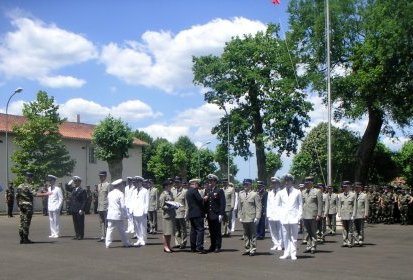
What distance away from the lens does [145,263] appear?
1310 cm

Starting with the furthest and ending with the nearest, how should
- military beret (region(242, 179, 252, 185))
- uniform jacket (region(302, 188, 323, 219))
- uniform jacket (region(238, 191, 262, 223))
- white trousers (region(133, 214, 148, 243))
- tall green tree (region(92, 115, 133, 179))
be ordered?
tall green tree (region(92, 115, 133, 179))
white trousers (region(133, 214, 148, 243))
uniform jacket (region(302, 188, 323, 219))
military beret (region(242, 179, 252, 185))
uniform jacket (region(238, 191, 262, 223))

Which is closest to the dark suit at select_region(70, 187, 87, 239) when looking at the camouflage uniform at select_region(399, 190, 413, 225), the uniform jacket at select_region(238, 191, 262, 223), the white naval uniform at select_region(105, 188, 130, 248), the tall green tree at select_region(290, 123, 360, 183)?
the white naval uniform at select_region(105, 188, 130, 248)

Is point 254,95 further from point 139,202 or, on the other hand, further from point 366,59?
point 139,202

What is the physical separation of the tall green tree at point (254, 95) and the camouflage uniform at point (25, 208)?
3179 centimetres

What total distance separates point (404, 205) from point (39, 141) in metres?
29.0

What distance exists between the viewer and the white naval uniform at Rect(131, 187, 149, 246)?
17.6 m

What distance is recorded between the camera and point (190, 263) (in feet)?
43.1

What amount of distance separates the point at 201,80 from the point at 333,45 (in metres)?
19.2

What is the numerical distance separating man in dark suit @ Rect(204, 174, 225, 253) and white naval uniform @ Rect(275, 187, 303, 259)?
1816 millimetres

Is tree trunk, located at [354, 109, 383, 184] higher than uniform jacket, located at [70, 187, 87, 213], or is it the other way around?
tree trunk, located at [354, 109, 383, 184]

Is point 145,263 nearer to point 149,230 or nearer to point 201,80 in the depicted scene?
point 149,230

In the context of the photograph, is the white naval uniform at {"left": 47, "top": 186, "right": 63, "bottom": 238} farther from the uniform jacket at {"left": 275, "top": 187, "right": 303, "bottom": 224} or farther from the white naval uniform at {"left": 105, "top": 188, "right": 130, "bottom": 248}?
the uniform jacket at {"left": 275, "top": 187, "right": 303, "bottom": 224}

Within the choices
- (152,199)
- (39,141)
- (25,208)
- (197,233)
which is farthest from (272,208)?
(39,141)

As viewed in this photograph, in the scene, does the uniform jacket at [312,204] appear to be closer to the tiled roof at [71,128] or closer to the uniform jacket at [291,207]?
the uniform jacket at [291,207]
